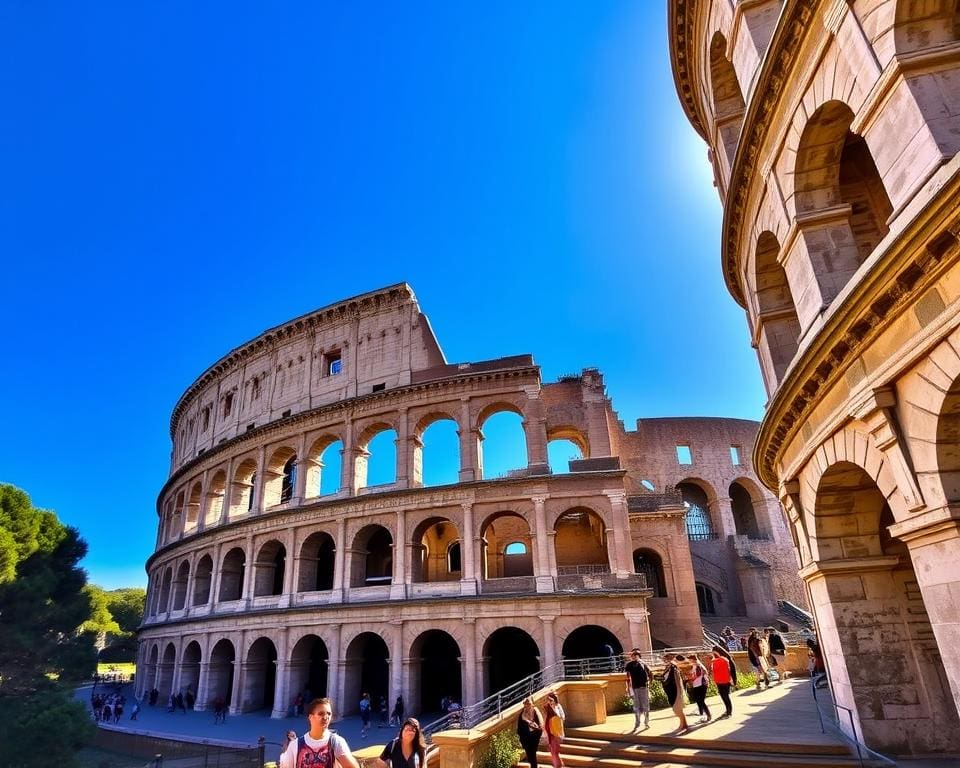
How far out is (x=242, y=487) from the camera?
3256cm

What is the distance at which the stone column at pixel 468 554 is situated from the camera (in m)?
23.0

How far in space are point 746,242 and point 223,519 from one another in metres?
29.5

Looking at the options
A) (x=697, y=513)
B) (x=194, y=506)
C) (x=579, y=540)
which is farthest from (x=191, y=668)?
(x=697, y=513)

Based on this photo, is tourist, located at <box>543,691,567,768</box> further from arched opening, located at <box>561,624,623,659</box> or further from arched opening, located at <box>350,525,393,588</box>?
arched opening, located at <box>350,525,393,588</box>

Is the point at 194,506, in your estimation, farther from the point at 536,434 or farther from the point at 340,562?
the point at 536,434

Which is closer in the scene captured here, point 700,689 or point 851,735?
point 851,735

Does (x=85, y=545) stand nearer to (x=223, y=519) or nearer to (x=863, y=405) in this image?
(x=223, y=519)

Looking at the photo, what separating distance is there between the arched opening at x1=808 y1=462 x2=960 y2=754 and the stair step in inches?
32.5

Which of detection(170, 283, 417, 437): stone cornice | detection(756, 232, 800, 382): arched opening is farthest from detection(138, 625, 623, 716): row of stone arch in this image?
detection(170, 283, 417, 437): stone cornice

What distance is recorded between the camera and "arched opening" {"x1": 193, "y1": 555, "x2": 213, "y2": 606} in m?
32.8

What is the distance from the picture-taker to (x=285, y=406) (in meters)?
31.6

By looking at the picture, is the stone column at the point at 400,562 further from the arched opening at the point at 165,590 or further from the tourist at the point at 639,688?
the arched opening at the point at 165,590

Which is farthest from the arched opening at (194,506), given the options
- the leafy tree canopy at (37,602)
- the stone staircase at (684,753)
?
the stone staircase at (684,753)

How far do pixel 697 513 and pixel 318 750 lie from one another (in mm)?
33730
